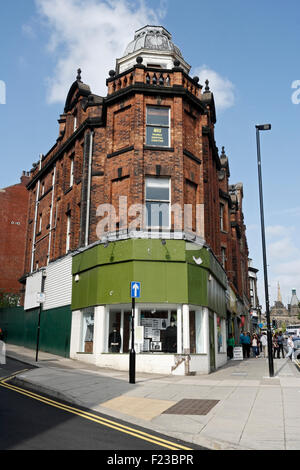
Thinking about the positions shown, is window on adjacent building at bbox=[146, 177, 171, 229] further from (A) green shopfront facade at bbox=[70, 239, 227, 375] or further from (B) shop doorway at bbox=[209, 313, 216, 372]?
(B) shop doorway at bbox=[209, 313, 216, 372]

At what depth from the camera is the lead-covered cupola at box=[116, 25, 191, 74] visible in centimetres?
2369

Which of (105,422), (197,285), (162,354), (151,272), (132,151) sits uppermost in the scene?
(132,151)

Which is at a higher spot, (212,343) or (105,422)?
(212,343)

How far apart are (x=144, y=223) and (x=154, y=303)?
3520mm

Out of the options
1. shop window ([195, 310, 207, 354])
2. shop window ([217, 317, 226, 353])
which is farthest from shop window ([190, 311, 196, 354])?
shop window ([217, 317, 226, 353])

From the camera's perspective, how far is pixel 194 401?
35.1 ft

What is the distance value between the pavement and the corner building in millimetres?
2048

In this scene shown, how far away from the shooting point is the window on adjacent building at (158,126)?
19625mm

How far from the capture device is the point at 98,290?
18.5m

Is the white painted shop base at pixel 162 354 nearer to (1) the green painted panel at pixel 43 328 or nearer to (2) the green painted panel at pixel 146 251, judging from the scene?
(2) the green painted panel at pixel 146 251

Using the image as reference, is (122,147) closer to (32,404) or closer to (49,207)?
(49,207)

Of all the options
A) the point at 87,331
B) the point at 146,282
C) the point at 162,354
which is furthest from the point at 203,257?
the point at 87,331

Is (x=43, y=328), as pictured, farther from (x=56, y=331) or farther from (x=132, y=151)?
(x=132, y=151)
